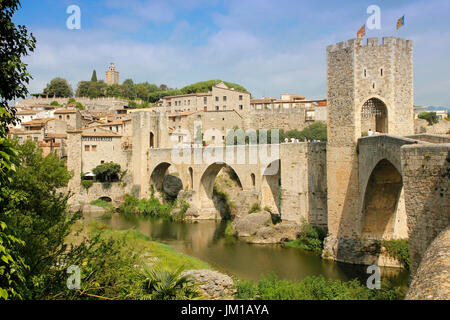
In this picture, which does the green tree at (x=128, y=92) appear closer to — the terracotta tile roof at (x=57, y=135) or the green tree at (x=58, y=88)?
the green tree at (x=58, y=88)

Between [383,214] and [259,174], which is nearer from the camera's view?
[383,214]

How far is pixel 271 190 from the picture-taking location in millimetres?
27406

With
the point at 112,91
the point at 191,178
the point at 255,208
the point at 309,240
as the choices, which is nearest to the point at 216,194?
the point at 191,178

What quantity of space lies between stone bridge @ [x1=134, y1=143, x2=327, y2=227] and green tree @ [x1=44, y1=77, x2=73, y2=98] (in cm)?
5022

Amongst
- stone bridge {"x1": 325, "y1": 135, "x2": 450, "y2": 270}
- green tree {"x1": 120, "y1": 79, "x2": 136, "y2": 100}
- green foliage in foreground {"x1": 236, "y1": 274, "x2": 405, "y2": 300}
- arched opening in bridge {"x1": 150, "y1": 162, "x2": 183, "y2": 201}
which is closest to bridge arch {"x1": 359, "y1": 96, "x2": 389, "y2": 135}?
stone bridge {"x1": 325, "y1": 135, "x2": 450, "y2": 270}

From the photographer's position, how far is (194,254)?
22.0 metres

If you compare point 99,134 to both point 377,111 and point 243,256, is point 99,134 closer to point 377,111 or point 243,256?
point 243,256

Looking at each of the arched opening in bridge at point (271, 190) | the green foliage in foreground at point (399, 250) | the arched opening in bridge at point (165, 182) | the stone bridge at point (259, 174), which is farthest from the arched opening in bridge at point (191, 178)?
the green foliage in foreground at point (399, 250)

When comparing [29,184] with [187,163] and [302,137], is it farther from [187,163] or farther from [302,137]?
[302,137]

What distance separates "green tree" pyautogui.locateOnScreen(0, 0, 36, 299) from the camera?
4.77 m

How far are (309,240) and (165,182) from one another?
69.6 feet

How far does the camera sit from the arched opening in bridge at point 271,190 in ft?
88.1

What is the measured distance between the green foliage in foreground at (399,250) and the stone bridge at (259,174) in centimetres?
494

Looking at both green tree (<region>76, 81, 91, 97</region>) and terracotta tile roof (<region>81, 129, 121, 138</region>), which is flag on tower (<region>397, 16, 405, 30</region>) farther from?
green tree (<region>76, 81, 91, 97</region>)
